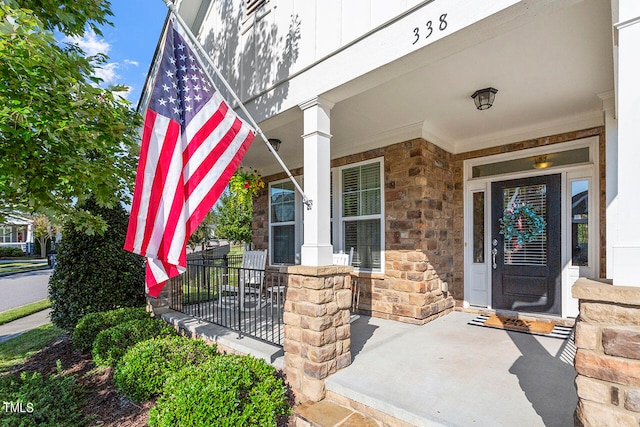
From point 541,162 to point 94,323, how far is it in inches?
246

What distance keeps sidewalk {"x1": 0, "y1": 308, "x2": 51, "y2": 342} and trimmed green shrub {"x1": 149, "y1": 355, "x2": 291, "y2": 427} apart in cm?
567

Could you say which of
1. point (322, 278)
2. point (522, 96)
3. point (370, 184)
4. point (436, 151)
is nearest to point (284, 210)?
point (370, 184)

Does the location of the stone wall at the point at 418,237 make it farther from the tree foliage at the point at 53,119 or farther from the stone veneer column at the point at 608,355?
the tree foliage at the point at 53,119

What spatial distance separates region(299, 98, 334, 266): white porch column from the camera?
9.13ft

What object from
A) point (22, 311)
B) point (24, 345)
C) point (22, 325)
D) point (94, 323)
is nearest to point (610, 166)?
point (94, 323)

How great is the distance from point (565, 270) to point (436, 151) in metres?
2.18

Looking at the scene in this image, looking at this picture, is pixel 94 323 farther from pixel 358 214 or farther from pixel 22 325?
pixel 22 325

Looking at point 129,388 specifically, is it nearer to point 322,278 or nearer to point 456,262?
point 322,278

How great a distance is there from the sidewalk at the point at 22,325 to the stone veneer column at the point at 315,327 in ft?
20.2

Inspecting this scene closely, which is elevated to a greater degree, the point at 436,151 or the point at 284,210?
the point at 436,151

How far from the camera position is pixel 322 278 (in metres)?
2.62

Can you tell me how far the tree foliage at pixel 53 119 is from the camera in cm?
242

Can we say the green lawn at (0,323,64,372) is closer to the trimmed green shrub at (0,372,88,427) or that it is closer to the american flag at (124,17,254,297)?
the trimmed green shrub at (0,372,88,427)

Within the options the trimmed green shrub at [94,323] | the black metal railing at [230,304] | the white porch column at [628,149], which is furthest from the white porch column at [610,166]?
Result: the trimmed green shrub at [94,323]
